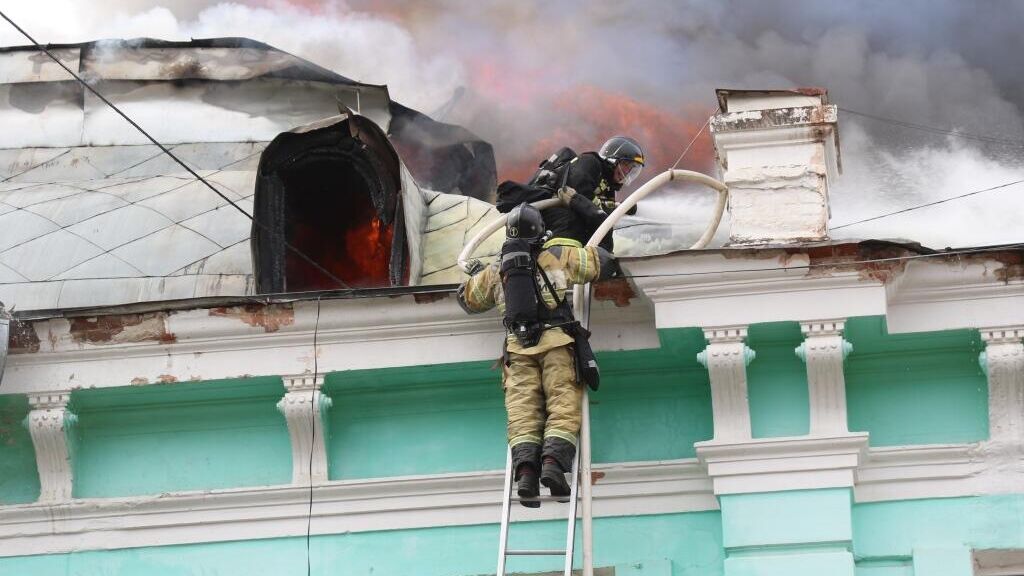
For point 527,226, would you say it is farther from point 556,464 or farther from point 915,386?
point 915,386

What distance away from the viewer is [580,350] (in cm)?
910

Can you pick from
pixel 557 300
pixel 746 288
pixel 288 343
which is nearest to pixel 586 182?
pixel 557 300

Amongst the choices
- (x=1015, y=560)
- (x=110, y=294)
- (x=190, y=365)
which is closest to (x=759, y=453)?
(x=1015, y=560)

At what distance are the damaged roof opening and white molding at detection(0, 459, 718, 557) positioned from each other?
6.82ft

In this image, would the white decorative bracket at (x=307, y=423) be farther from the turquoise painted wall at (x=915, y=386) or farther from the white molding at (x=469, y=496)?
the turquoise painted wall at (x=915, y=386)

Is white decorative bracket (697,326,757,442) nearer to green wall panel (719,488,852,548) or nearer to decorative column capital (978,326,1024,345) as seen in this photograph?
green wall panel (719,488,852,548)

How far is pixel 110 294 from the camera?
41.8 ft

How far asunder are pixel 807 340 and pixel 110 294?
5.28m

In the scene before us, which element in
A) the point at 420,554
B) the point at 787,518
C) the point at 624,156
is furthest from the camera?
the point at 624,156

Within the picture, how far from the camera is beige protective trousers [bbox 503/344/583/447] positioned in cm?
896

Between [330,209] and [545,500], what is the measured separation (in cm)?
358

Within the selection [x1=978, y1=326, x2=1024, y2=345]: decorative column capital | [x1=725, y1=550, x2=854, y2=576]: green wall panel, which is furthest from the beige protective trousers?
[x1=978, y1=326, x2=1024, y2=345]: decorative column capital

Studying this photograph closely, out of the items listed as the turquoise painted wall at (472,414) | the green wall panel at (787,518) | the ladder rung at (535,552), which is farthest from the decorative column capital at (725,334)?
the ladder rung at (535,552)

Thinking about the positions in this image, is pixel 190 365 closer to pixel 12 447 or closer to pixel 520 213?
pixel 12 447
